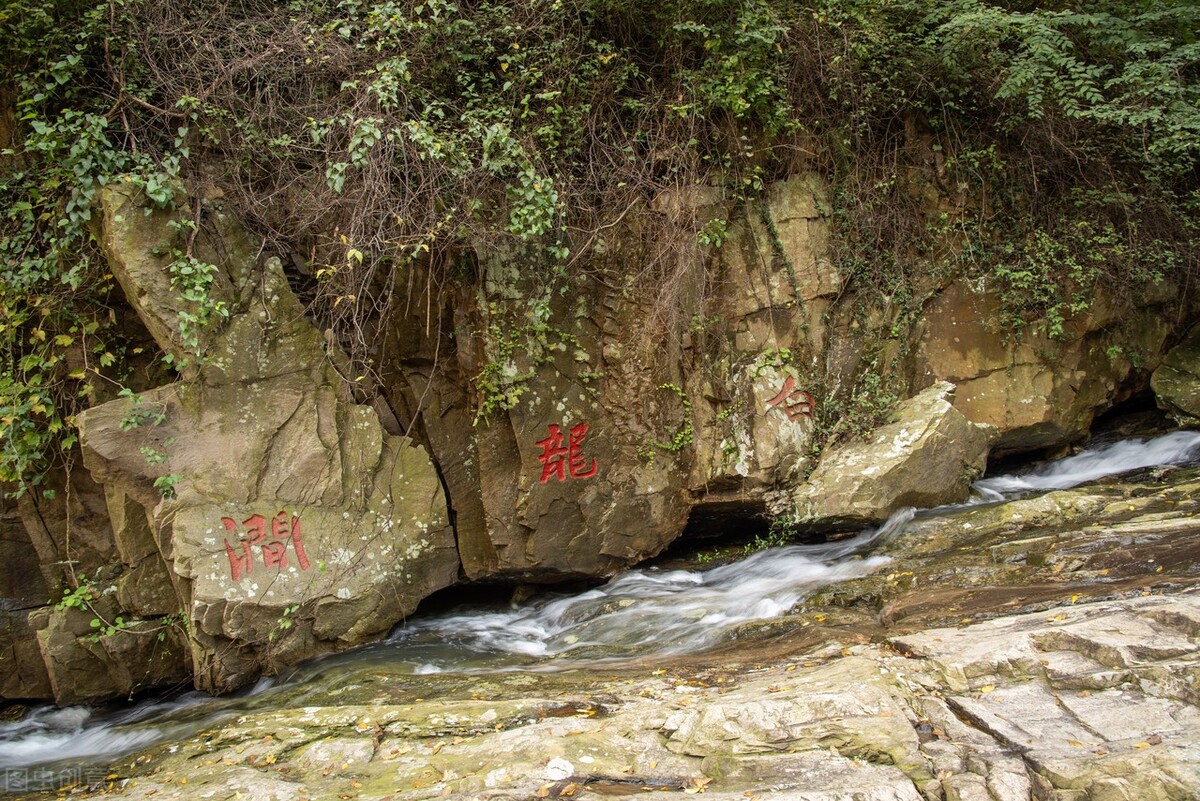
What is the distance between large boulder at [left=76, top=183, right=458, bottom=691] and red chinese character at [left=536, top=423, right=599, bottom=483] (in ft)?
2.59

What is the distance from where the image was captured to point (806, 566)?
6.24 metres

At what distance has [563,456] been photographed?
6352 millimetres

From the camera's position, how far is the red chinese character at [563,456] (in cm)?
631

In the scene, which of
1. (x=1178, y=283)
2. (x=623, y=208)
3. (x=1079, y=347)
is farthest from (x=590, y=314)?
(x=1178, y=283)

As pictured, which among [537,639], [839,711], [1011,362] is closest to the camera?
[839,711]

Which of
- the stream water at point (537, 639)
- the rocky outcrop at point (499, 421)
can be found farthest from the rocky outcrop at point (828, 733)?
the rocky outcrop at point (499, 421)

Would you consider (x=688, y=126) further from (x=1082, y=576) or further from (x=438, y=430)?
(x=1082, y=576)

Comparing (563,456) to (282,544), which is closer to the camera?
(282,544)

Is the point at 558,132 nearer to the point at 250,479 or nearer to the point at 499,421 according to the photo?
the point at 499,421

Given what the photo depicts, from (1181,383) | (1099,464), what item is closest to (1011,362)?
(1099,464)

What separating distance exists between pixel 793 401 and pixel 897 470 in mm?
933

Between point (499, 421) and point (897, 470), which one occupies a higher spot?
point (499, 421)

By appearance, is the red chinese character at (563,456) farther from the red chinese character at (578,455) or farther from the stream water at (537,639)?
the stream water at (537,639)

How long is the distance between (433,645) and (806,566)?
8.79 ft
